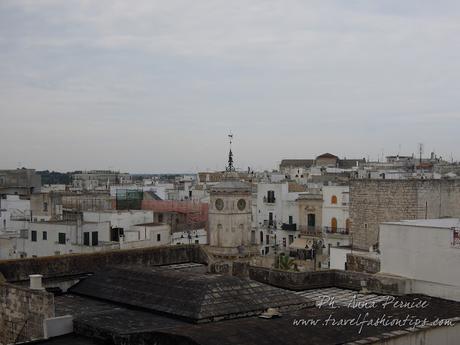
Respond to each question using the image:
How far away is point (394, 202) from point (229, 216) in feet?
33.8

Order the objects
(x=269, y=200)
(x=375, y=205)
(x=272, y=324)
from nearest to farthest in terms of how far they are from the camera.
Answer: (x=272, y=324) < (x=375, y=205) < (x=269, y=200)

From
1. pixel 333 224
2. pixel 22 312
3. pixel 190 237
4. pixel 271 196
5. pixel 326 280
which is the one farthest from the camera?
pixel 271 196

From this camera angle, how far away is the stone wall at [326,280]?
1997 centimetres

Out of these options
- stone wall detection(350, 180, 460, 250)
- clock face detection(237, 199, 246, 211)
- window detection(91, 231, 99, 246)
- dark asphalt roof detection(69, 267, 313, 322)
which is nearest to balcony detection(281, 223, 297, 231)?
stone wall detection(350, 180, 460, 250)

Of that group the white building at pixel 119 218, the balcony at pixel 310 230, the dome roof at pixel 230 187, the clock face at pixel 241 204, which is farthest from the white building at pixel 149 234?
the balcony at pixel 310 230

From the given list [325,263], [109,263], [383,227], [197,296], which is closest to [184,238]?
[325,263]

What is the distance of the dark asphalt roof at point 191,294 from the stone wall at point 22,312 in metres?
2.36

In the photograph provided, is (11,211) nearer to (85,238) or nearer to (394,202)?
(85,238)

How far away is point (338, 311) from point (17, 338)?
26.4 ft

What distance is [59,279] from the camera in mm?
20625

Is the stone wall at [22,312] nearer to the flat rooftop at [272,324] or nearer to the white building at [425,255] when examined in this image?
the flat rooftop at [272,324]

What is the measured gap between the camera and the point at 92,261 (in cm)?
2219

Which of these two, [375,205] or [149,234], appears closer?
[375,205]

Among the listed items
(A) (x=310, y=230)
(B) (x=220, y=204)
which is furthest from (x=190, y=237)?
(A) (x=310, y=230)
